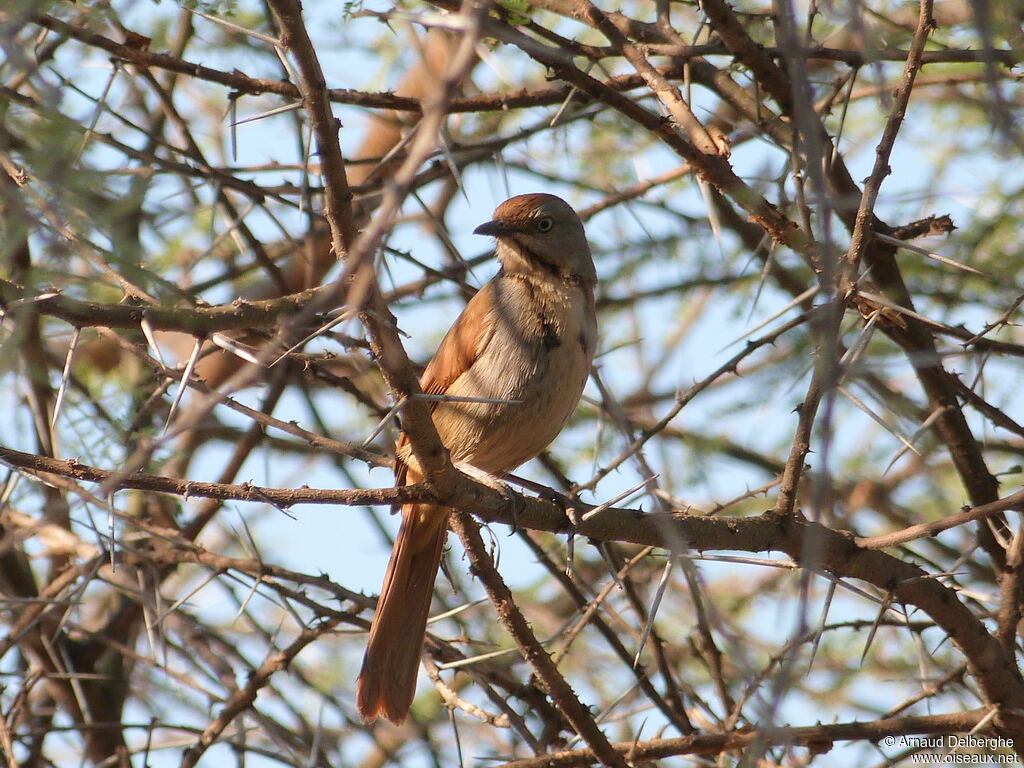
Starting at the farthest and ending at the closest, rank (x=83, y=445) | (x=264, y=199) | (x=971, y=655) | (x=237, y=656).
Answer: (x=237, y=656)
(x=264, y=199)
(x=83, y=445)
(x=971, y=655)

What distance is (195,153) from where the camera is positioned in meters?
5.24

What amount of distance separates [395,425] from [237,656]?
1.38 meters

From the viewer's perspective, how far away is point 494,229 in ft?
17.5

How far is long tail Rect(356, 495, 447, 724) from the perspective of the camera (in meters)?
4.61

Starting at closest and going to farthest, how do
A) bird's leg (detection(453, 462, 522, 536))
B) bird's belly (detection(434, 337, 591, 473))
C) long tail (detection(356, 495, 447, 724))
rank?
1. bird's leg (detection(453, 462, 522, 536))
2. bird's belly (detection(434, 337, 591, 473))
3. long tail (detection(356, 495, 447, 724))

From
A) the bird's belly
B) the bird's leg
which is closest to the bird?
the bird's belly

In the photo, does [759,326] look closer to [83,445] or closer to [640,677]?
[640,677]

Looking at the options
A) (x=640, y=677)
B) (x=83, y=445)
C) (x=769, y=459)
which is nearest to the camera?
(x=640, y=677)

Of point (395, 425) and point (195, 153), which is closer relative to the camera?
point (195, 153)

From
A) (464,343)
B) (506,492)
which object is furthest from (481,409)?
(506,492)

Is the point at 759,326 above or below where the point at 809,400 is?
above

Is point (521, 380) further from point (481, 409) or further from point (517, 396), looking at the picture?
point (481, 409)

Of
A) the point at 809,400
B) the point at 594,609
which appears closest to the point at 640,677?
the point at 594,609
